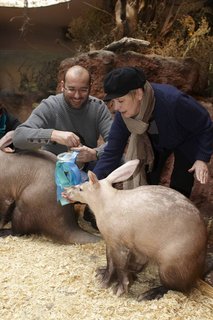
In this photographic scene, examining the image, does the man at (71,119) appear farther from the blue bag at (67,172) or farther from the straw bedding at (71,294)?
the straw bedding at (71,294)

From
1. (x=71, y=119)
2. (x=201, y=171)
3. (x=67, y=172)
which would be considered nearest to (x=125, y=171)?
(x=67, y=172)

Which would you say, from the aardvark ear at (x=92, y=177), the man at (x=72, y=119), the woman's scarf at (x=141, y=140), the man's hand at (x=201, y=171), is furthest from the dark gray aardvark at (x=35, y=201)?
the man's hand at (x=201, y=171)

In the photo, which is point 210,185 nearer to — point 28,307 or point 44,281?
Answer: point 44,281

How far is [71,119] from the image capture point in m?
4.23

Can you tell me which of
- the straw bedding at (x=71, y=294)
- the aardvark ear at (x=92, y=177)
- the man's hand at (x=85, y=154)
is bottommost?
the straw bedding at (x=71, y=294)

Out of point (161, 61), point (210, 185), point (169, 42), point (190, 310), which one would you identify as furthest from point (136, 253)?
point (169, 42)

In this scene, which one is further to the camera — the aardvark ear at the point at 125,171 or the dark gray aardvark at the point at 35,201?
the dark gray aardvark at the point at 35,201

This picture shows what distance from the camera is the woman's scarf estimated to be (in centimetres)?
313

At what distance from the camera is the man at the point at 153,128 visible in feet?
9.93

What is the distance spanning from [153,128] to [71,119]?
3.70ft

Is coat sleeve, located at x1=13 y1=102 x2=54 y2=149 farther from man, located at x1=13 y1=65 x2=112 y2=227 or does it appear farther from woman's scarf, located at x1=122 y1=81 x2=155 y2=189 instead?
woman's scarf, located at x1=122 y1=81 x2=155 y2=189

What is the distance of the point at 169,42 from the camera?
621 cm

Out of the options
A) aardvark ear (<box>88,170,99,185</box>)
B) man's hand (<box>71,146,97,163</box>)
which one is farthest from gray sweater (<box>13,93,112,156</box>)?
aardvark ear (<box>88,170,99,185</box>)

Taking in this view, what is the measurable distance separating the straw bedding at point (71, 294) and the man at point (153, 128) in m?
0.79
